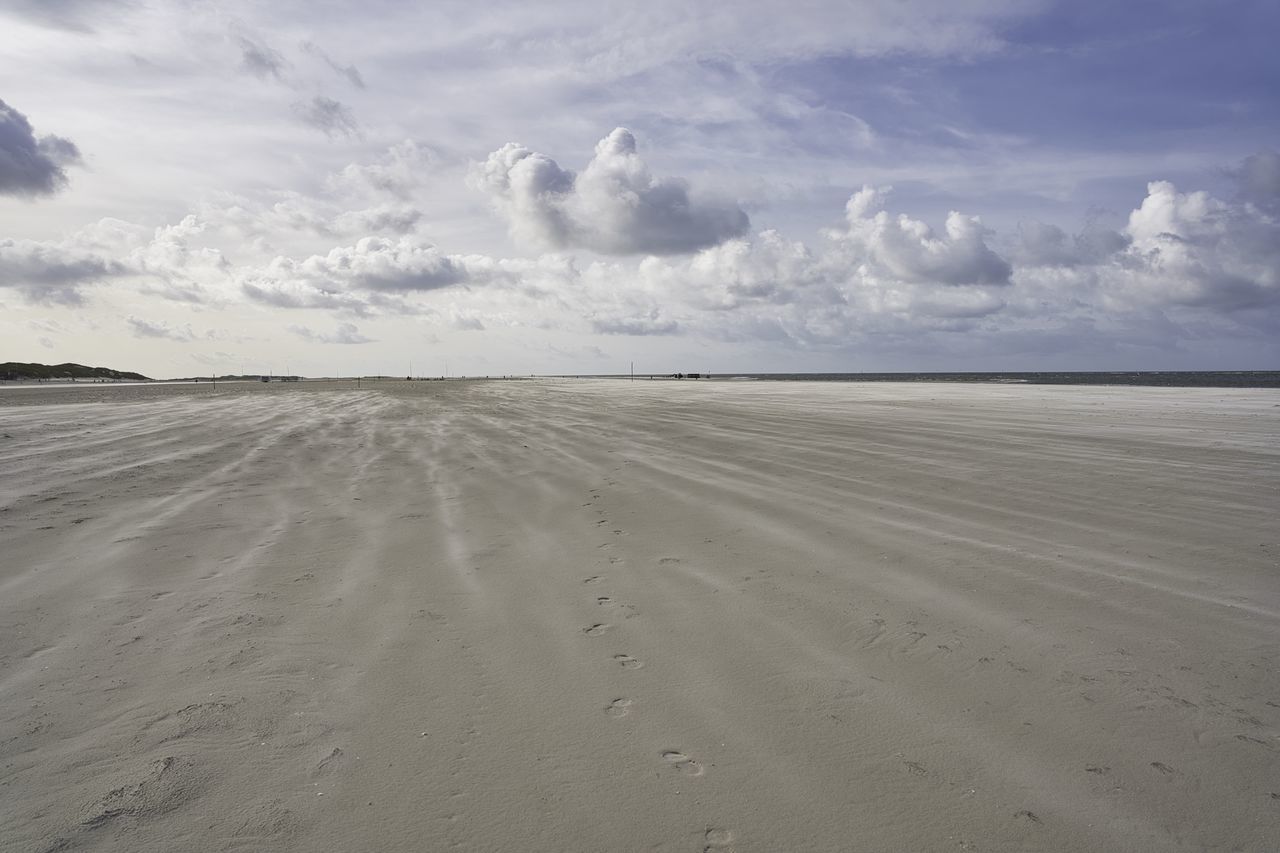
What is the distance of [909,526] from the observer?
607 centimetres

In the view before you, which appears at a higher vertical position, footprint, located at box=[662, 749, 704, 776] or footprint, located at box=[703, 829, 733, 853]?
footprint, located at box=[662, 749, 704, 776]

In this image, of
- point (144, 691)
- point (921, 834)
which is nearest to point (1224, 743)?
point (921, 834)

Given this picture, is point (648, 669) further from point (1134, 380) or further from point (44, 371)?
point (44, 371)

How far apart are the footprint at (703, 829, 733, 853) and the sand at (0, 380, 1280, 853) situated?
12 millimetres

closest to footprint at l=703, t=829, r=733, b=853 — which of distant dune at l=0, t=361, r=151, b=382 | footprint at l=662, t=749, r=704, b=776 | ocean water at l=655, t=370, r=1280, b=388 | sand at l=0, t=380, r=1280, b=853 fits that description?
sand at l=0, t=380, r=1280, b=853

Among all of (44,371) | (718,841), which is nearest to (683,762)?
(718,841)

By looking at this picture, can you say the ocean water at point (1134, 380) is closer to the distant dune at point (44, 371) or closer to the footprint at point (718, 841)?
the footprint at point (718, 841)

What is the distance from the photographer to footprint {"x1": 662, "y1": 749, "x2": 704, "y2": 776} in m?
2.52

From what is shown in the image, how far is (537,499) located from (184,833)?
5449 mm

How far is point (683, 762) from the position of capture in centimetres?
258

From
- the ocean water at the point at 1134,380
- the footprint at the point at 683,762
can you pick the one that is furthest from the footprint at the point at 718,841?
the ocean water at the point at 1134,380

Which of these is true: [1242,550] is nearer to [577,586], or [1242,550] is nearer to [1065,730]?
[1065,730]

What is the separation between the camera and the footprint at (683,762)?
2.52 meters

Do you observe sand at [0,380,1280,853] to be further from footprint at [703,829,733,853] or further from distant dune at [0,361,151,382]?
distant dune at [0,361,151,382]
